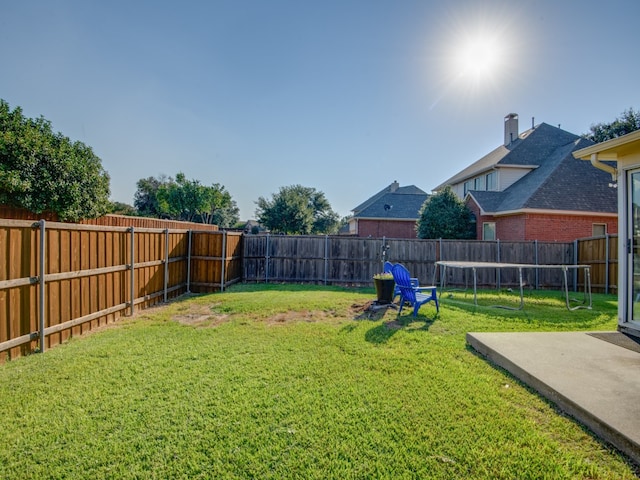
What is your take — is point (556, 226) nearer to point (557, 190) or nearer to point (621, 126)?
point (557, 190)

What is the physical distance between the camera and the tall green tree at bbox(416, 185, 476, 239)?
49.4ft

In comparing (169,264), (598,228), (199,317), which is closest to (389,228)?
(598,228)

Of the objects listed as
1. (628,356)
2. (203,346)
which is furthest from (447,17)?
(203,346)

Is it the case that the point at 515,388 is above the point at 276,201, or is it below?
below

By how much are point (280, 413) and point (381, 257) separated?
29.8 feet

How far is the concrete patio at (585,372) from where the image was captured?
2301 mm

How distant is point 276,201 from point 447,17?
67.4ft

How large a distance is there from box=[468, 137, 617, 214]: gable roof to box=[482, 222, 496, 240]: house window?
0.90m

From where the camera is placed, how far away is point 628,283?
4.64 metres

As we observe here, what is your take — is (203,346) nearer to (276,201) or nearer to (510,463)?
(510,463)

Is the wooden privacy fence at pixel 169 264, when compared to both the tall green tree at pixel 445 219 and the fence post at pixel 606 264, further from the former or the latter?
the tall green tree at pixel 445 219

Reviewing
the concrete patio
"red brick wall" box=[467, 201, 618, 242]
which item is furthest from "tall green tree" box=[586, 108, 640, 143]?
the concrete patio

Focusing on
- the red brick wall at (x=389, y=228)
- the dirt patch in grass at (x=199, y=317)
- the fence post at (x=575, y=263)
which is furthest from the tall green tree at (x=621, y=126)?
the dirt patch in grass at (x=199, y=317)

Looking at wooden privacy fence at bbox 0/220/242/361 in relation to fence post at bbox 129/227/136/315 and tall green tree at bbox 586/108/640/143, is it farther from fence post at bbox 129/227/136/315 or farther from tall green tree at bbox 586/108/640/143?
tall green tree at bbox 586/108/640/143
